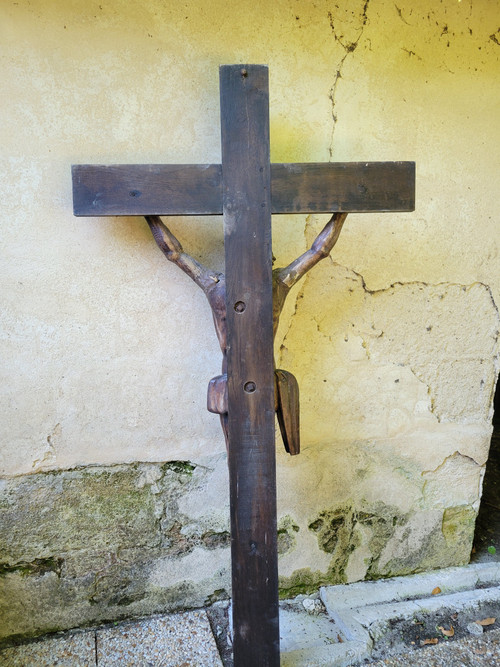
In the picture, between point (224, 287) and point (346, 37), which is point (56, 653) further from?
point (346, 37)

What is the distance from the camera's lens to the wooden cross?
1636 millimetres

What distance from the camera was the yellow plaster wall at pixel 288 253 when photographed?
5.99ft

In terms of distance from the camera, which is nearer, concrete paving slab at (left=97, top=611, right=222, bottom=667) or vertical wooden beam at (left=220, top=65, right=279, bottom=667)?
vertical wooden beam at (left=220, top=65, right=279, bottom=667)

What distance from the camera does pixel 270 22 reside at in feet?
6.31

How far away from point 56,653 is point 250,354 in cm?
126

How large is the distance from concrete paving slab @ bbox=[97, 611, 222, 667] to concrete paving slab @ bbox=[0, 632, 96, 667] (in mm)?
39

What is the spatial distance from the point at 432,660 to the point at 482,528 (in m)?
0.94

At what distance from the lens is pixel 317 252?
5.81 ft

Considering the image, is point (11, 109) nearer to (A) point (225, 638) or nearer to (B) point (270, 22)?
(B) point (270, 22)

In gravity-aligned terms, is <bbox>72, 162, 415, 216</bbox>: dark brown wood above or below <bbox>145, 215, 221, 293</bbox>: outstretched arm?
above

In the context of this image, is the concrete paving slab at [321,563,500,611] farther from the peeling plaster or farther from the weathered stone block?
the peeling plaster

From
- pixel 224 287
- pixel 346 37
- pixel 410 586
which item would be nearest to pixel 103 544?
pixel 224 287

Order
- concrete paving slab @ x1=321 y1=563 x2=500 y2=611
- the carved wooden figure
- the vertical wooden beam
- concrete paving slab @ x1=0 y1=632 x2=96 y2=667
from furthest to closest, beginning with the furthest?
concrete paving slab @ x1=321 y1=563 x2=500 y2=611
concrete paving slab @ x1=0 y1=632 x2=96 y2=667
the carved wooden figure
the vertical wooden beam

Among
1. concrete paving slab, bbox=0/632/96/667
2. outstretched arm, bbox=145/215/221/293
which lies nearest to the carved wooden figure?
outstretched arm, bbox=145/215/221/293
